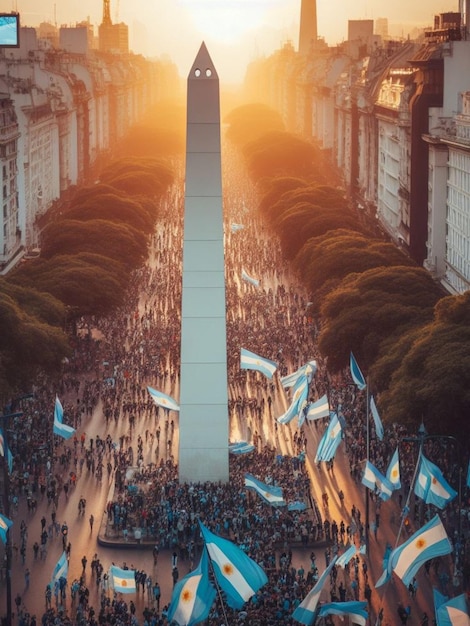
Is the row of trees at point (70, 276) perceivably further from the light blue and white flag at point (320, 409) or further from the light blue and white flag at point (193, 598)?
the light blue and white flag at point (193, 598)

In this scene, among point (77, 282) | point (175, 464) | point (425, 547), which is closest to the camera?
point (425, 547)

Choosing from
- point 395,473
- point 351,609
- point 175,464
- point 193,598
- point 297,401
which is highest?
point 395,473

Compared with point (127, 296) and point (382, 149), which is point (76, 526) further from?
point (382, 149)

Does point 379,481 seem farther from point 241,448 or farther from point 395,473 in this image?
point 241,448

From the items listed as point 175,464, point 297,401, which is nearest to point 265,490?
point 297,401

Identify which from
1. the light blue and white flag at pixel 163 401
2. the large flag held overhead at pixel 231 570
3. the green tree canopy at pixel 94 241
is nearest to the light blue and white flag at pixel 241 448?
the light blue and white flag at pixel 163 401

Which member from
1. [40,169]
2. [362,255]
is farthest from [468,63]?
[40,169]

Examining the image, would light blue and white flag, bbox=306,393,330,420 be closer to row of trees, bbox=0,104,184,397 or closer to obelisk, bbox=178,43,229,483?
obelisk, bbox=178,43,229,483
